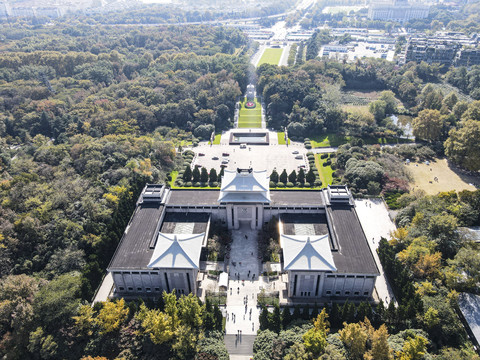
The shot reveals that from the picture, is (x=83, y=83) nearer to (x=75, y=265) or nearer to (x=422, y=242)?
(x=75, y=265)

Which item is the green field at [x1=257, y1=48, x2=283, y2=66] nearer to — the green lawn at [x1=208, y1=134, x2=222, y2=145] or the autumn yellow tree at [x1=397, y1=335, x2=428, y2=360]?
the green lawn at [x1=208, y1=134, x2=222, y2=145]

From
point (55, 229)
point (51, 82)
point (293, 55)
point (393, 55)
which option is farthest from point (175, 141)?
point (393, 55)

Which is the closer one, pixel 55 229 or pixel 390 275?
pixel 390 275

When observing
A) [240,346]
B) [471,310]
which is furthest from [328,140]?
[240,346]

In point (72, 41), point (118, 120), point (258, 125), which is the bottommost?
point (258, 125)

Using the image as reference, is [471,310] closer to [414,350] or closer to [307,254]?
[414,350]

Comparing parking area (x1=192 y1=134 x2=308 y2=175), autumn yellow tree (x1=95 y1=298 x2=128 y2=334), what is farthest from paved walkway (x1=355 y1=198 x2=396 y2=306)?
autumn yellow tree (x1=95 y1=298 x2=128 y2=334)
